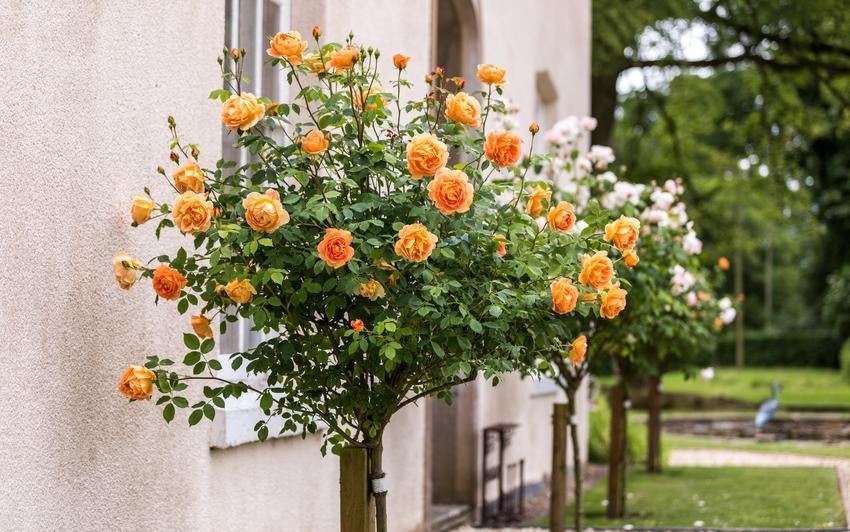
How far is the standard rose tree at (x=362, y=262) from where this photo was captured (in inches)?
152

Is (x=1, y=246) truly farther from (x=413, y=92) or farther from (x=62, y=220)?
(x=413, y=92)

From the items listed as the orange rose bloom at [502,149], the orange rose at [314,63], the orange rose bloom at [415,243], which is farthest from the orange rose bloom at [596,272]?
the orange rose at [314,63]

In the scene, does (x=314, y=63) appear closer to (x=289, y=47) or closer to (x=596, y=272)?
(x=289, y=47)

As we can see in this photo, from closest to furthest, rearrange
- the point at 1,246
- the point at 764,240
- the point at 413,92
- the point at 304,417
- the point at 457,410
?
the point at 1,246 < the point at 304,417 < the point at 413,92 < the point at 457,410 < the point at 764,240

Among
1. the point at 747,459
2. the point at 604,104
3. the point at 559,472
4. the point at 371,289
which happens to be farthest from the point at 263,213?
the point at 604,104

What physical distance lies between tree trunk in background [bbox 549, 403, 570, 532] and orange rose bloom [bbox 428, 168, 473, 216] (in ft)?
15.4

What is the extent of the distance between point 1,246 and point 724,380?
3383 centimetres

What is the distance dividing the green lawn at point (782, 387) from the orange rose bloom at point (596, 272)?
22.0 meters

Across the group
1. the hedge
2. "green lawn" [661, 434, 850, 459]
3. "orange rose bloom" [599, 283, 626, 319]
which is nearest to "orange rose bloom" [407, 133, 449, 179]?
"orange rose bloom" [599, 283, 626, 319]

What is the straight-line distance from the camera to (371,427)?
4.30 metres

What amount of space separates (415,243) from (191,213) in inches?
29.1

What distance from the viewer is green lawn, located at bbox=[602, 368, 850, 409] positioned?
2722cm

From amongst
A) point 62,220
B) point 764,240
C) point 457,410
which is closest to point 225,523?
point 62,220

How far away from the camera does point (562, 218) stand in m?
4.38
